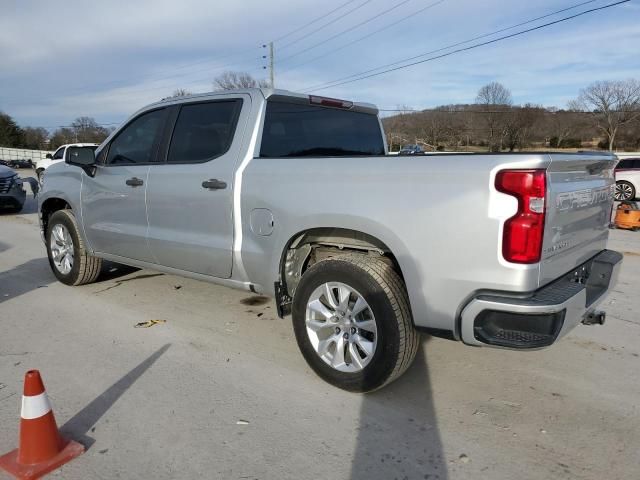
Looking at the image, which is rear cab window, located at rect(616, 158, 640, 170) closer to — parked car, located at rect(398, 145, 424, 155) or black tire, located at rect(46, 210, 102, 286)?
parked car, located at rect(398, 145, 424, 155)

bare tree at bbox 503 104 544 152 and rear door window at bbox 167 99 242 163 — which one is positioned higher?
bare tree at bbox 503 104 544 152

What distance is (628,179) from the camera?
1534cm

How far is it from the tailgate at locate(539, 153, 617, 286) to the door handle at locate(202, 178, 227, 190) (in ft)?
7.38

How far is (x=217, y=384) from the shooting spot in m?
3.33

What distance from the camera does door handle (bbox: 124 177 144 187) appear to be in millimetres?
4412

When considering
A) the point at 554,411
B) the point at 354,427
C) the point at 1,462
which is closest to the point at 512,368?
the point at 554,411

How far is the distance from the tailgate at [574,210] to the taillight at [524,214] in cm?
7

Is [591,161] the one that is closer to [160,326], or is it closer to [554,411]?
[554,411]

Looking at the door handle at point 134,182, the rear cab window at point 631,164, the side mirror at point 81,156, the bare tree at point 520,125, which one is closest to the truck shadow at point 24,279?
the side mirror at point 81,156

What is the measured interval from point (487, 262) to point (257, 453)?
156 cm

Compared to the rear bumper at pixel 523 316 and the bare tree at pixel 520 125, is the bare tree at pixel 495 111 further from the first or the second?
the rear bumper at pixel 523 316

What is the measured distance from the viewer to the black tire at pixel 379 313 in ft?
9.53

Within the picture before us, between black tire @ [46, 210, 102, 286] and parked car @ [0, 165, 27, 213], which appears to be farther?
parked car @ [0, 165, 27, 213]

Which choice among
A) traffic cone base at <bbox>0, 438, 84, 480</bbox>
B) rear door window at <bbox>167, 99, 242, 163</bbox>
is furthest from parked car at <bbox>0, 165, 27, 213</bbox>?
traffic cone base at <bbox>0, 438, 84, 480</bbox>
